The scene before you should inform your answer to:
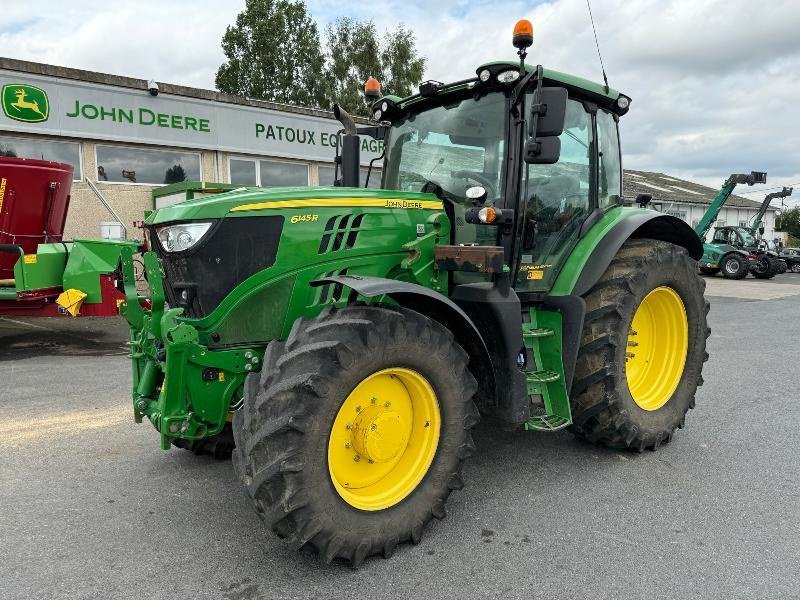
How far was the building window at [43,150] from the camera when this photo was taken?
1043cm

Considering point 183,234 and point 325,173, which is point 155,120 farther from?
point 183,234

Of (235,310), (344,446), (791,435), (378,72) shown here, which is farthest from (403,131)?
(378,72)

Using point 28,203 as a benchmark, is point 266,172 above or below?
above

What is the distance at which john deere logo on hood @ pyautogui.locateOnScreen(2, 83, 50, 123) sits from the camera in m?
10.1

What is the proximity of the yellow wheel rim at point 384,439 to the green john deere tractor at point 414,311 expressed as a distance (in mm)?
10

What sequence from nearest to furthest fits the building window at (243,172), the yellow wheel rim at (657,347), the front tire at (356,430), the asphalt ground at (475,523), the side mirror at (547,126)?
the front tire at (356,430) → the asphalt ground at (475,523) → the side mirror at (547,126) → the yellow wheel rim at (657,347) → the building window at (243,172)

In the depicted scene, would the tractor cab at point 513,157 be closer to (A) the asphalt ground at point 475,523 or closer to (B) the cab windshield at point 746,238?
(A) the asphalt ground at point 475,523

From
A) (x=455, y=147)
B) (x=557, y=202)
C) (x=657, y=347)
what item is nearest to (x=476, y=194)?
(x=455, y=147)

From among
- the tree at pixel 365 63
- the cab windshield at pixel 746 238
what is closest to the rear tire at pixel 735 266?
the cab windshield at pixel 746 238

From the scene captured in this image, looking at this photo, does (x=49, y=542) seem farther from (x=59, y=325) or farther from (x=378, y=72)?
(x=378, y=72)

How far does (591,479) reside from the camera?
358cm

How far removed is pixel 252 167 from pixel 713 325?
32.0 feet

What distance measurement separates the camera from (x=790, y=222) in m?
55.2

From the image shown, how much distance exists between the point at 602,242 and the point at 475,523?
1.91 metres
